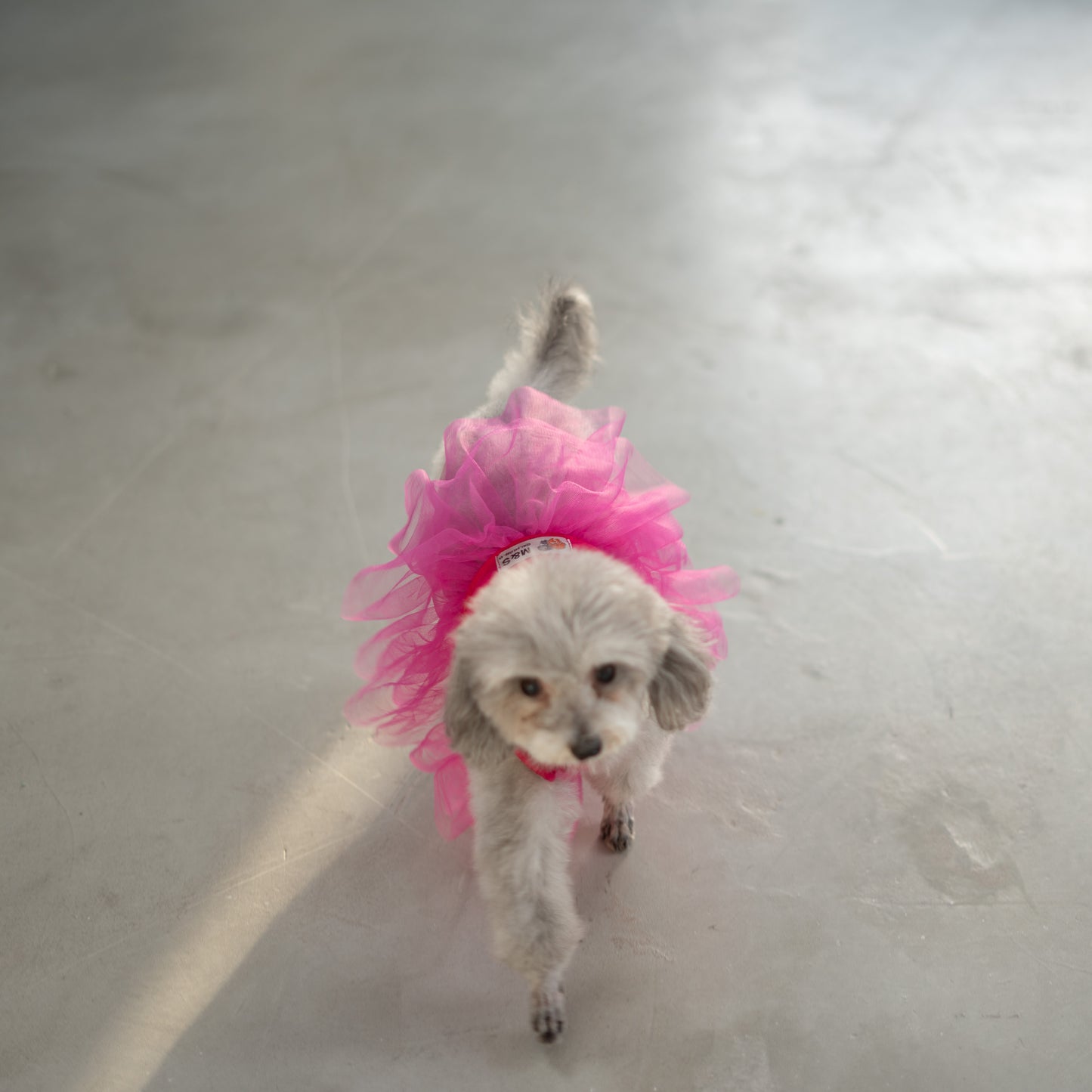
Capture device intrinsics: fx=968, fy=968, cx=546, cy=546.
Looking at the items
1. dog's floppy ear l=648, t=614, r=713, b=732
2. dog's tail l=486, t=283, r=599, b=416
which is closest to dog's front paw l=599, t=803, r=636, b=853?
dog's floppy ear l=648, t=614, r=713, b=732

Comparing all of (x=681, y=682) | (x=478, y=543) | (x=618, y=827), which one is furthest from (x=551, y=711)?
(x=618, y=827)

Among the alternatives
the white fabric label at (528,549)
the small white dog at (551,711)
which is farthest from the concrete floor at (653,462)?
the white fabric label at (528,549)

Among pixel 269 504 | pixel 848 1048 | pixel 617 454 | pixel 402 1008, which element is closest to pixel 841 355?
pixel 617 454

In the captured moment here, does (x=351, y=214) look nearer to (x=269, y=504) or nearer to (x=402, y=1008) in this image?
(x=269, y=504)

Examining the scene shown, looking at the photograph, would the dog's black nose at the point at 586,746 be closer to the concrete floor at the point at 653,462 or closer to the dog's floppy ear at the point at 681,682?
the dog's floppy ear at the point at 681,682

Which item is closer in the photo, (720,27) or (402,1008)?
(402,1008)

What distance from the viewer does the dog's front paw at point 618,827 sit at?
1582mm

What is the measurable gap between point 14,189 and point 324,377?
1.54 metres

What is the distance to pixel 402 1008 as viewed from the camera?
140 cm

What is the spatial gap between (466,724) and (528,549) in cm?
26

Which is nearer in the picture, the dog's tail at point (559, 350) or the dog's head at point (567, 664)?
the dog's head at point (567, 664)

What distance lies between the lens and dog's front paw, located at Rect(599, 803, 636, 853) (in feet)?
5.19

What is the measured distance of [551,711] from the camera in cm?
121

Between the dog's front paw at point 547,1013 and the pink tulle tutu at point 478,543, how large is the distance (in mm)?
315
